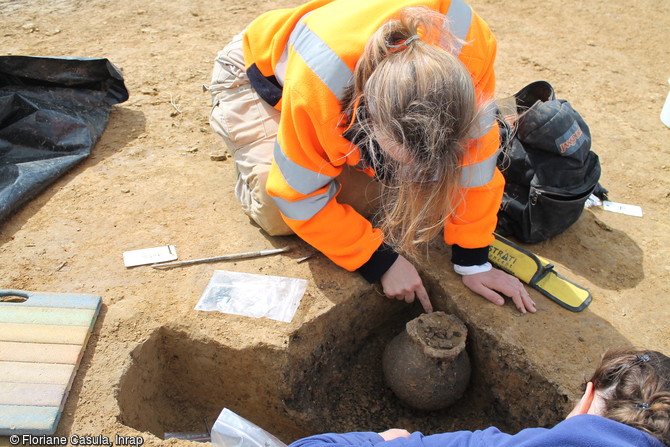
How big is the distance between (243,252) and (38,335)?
3.10ft

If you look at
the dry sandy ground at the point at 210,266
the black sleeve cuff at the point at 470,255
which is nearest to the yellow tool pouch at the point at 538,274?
the dry sandy ground at the point at 210,266

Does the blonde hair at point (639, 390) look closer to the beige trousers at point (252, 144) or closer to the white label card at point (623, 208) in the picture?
the beige trousers at point (252, 144)

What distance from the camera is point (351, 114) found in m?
1.82

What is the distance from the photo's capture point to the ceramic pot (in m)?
2.16

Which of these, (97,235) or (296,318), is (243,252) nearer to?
(296,318)

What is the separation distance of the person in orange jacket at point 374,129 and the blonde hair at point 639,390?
2.27 feet

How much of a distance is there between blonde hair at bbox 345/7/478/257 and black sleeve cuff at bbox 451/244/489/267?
0.71m

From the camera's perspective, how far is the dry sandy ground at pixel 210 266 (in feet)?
7.18

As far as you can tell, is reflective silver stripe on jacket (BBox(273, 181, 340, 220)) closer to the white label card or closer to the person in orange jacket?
the person in orange jacket

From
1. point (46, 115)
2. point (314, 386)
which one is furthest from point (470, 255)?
point (46, 115)

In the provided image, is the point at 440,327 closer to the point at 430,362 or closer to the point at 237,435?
the point at 430,362

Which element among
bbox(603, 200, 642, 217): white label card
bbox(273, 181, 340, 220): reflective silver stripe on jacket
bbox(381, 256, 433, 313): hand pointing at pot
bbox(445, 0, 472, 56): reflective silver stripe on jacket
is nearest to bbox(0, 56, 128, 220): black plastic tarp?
bbox(273, 181, 340, 220): reflective silver stripe on jacket

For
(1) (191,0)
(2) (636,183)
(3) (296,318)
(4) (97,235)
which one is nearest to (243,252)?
(3) (296,318)

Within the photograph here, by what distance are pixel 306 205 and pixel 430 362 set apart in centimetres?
84
